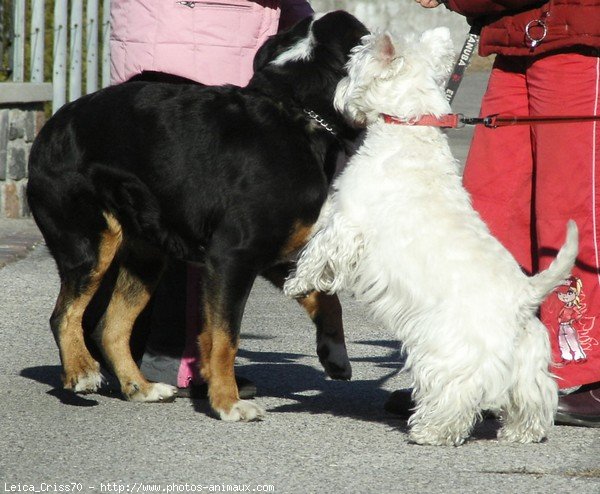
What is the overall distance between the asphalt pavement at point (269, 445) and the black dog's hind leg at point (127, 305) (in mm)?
157

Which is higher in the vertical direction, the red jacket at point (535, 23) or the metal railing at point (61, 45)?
the red jacket at point (535, 23)

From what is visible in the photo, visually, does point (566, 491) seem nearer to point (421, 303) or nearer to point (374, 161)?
point (421, 303)

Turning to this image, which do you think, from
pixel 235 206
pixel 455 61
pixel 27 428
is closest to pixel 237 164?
pixel 235 206

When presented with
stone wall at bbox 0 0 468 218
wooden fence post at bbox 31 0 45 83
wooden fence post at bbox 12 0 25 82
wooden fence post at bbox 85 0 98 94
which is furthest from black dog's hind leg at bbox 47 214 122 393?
wooden fence post at bbox 85 0 98 94

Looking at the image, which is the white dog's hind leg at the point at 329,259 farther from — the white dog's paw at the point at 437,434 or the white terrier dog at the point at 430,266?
the white dog's paw at the point at 437,434

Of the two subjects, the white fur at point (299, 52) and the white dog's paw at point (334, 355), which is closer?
the white fur at point (299, 52)

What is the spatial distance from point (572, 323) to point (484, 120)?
91cm

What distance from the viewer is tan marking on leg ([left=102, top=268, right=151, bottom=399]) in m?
5.25

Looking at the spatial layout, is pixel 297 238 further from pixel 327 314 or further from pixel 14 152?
pixel 14 152

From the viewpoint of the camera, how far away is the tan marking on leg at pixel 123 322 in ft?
17.2

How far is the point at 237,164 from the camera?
15.5 feet

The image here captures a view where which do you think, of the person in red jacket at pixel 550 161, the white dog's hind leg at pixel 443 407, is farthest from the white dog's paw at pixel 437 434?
the person in red jacket at pixel 550 161

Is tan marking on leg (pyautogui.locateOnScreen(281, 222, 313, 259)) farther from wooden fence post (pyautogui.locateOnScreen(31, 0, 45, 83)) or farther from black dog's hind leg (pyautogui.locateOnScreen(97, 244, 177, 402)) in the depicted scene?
wooden fence post (pyautogui.locateOnScreen(31, 0, 45, 83))

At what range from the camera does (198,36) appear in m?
5.11
